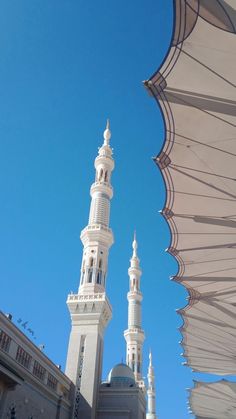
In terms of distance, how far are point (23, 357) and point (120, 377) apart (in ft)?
43.6

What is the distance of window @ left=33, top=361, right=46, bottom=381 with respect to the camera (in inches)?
922

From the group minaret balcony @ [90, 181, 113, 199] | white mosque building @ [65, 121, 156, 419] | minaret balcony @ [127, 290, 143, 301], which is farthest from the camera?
minaret balcony @ [127, 290, 143, 301]

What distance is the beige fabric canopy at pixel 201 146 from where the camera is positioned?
8.56 meters

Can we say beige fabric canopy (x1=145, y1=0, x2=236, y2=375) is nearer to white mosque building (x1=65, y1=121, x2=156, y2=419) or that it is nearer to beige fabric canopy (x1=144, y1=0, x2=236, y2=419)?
beige fabric canopy (x1=144, y1=0, x2=236, y2=419)

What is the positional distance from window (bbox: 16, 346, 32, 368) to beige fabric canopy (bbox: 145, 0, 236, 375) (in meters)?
9.37

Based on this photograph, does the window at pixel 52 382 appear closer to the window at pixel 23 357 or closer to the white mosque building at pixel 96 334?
the white mosque building at pixel 96 334

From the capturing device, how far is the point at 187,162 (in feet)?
36.7

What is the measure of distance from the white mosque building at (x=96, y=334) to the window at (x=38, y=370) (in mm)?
5780

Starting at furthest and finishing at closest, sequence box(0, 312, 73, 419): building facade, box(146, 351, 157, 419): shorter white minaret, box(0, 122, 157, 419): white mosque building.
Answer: box(146, 351, 157, 419): shorter white minaret < box(0, 122, 157, 419): white mosque building < box(0, 312, 73, 419): building facade

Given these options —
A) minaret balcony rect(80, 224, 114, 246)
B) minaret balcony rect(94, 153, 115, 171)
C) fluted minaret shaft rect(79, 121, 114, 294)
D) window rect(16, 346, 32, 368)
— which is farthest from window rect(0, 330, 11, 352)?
minaret balcony rect(94, 153, 115, 171)

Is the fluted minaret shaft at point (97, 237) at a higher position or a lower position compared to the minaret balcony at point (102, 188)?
lower

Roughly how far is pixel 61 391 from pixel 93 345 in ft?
14.0

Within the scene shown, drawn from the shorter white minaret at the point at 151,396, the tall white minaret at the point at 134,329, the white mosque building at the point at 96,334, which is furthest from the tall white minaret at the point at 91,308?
the shorter white minaret at the point at 151,396

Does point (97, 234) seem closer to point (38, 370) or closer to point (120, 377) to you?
point (120, 377)
